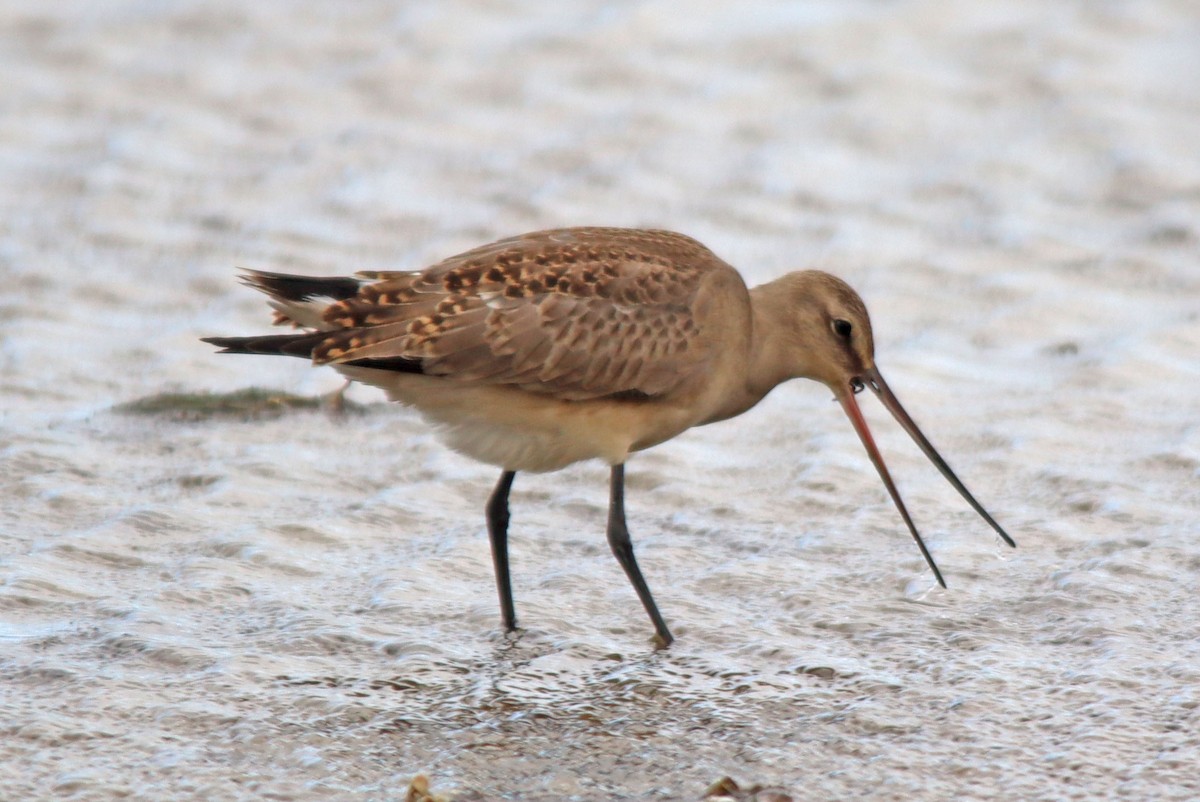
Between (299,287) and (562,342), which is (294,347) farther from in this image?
(562,342)

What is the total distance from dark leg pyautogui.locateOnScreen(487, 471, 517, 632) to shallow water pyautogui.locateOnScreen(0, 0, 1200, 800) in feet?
0.31

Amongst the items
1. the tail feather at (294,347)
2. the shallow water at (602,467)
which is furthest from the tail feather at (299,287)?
the shallow water at (602,467)

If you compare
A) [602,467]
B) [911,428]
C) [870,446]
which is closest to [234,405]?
[602,467]

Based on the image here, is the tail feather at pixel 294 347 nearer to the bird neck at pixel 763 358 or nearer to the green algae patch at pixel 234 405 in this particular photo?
the bird neck at pixel 763 358

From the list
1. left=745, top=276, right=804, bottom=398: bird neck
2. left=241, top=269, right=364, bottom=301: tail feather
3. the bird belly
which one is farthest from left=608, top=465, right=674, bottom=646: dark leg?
left=241, top=269, right=364, bottom=301: tail feather

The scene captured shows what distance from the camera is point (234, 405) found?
665 centimetres

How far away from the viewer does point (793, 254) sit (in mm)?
8133

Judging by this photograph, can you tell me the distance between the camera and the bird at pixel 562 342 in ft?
15.9

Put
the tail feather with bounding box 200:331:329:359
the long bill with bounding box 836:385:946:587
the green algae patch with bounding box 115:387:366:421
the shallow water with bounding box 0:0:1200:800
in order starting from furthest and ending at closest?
the green algae patch with bounding box 115:387:366:421 < the long bill with bounding box 836:385:946:587 < the tail feather with bounding box 200:331:329:359 < the shallow water with bounding box 0:0:1200:800

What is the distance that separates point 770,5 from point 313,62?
272 centimetres

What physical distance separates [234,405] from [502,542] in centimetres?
184

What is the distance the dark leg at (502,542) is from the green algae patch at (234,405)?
1.57m

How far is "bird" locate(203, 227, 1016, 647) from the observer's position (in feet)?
15.9

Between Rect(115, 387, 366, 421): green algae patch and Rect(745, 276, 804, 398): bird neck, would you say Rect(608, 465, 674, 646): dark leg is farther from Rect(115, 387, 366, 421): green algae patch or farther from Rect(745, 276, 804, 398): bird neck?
Rect(115, 387, 366, 421): green algae patch
